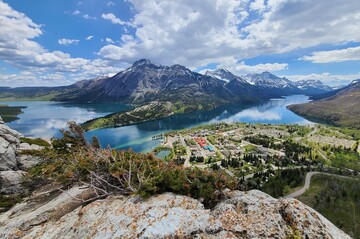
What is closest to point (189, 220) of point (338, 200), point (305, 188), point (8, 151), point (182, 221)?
point (182, 221)

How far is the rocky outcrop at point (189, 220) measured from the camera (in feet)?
26.5

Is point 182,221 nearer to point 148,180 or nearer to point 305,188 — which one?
point 148,180

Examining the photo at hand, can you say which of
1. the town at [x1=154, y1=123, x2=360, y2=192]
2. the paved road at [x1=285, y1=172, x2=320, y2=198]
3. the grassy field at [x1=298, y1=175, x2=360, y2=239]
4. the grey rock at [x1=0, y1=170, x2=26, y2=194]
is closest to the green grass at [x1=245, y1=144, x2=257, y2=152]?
the town at [x1=154, y1=123, x2=360, y2=192]

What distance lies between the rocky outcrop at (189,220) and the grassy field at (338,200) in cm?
5727

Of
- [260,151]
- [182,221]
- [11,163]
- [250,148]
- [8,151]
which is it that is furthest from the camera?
[250,148]

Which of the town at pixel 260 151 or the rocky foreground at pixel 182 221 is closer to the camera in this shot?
the rocky foreground at pixel 182 221

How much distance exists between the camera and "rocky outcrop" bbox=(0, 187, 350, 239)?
807cm

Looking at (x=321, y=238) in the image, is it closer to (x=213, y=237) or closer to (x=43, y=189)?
(x=213, y=237)

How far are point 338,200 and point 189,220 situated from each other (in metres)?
75.5

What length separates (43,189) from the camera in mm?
20938

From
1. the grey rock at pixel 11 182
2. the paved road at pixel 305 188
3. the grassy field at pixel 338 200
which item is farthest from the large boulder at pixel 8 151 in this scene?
the paved road at pixel 305 188

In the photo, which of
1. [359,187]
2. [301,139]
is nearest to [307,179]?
[359,187]

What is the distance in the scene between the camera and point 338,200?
63.7m

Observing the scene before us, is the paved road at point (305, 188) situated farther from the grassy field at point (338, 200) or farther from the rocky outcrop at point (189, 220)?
the rocky outcrop at point (189, 220)
